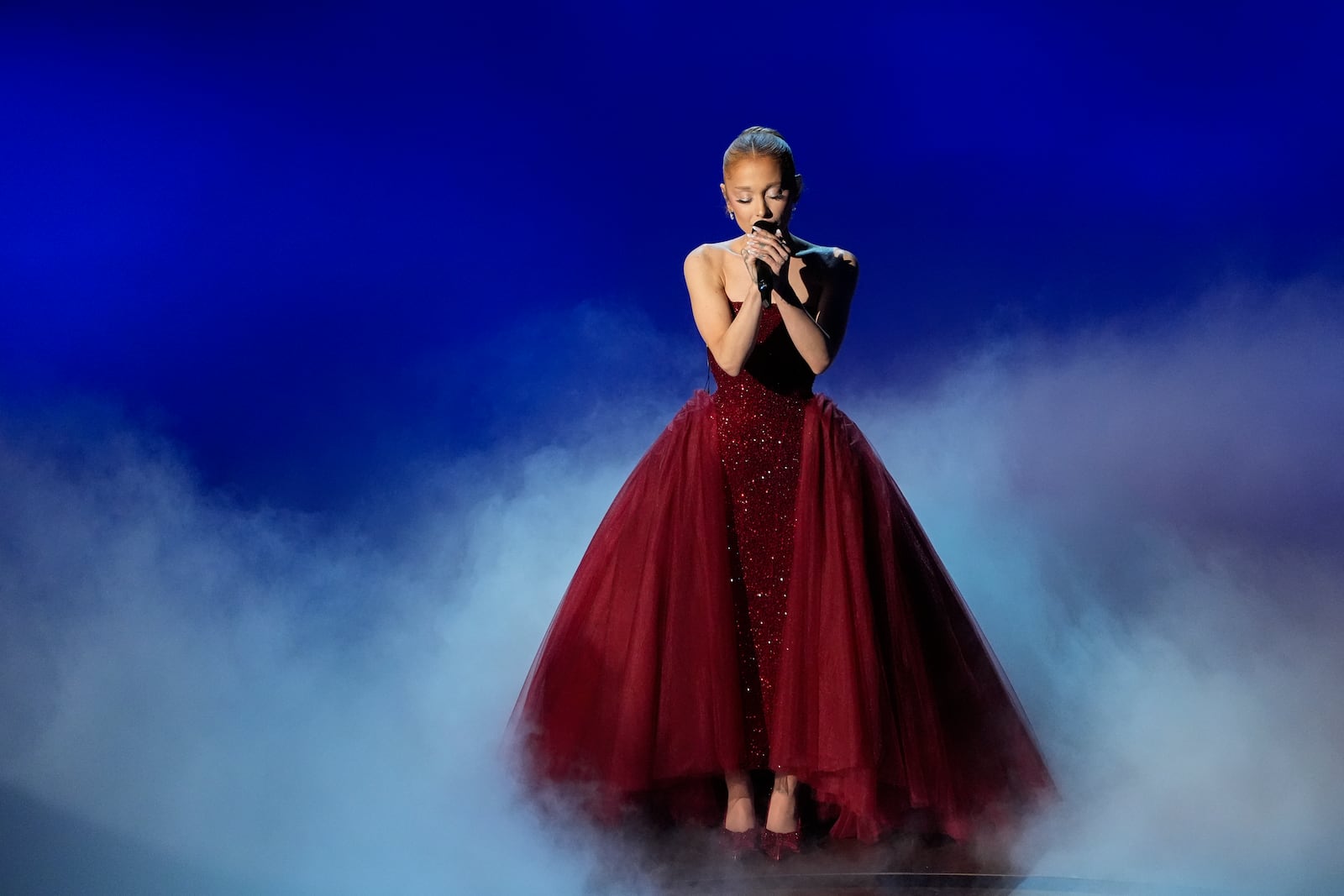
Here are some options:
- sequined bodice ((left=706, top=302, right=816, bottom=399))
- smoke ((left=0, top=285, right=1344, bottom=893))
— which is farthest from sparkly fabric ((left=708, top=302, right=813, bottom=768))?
smoke ((left=0, top=285, right=1344, bottom=893))

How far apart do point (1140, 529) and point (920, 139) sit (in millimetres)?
1042

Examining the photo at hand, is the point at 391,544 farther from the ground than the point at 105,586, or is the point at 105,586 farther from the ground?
the point at 391,544

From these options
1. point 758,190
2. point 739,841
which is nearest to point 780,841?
point 739,841

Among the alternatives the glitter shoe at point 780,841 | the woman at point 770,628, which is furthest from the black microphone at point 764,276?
the glitter shoe at point 780,841

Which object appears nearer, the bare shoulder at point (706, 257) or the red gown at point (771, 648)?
the red gown at point (771, 648)

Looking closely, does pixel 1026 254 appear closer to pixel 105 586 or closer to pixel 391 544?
pixel 391 544

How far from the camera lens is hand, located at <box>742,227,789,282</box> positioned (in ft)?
5.53

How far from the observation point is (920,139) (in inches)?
106

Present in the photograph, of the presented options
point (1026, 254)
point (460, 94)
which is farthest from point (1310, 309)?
point (460, 94)

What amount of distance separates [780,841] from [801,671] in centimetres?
25

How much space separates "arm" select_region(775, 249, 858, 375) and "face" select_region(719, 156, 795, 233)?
0.37 ft

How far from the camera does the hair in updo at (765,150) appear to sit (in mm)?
1750

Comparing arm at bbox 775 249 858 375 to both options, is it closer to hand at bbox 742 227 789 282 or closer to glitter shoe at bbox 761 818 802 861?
hand at bbox 742 227 789 282

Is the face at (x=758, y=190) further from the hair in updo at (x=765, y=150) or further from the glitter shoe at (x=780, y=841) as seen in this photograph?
the glitter shoe at (x=780, y=841)
